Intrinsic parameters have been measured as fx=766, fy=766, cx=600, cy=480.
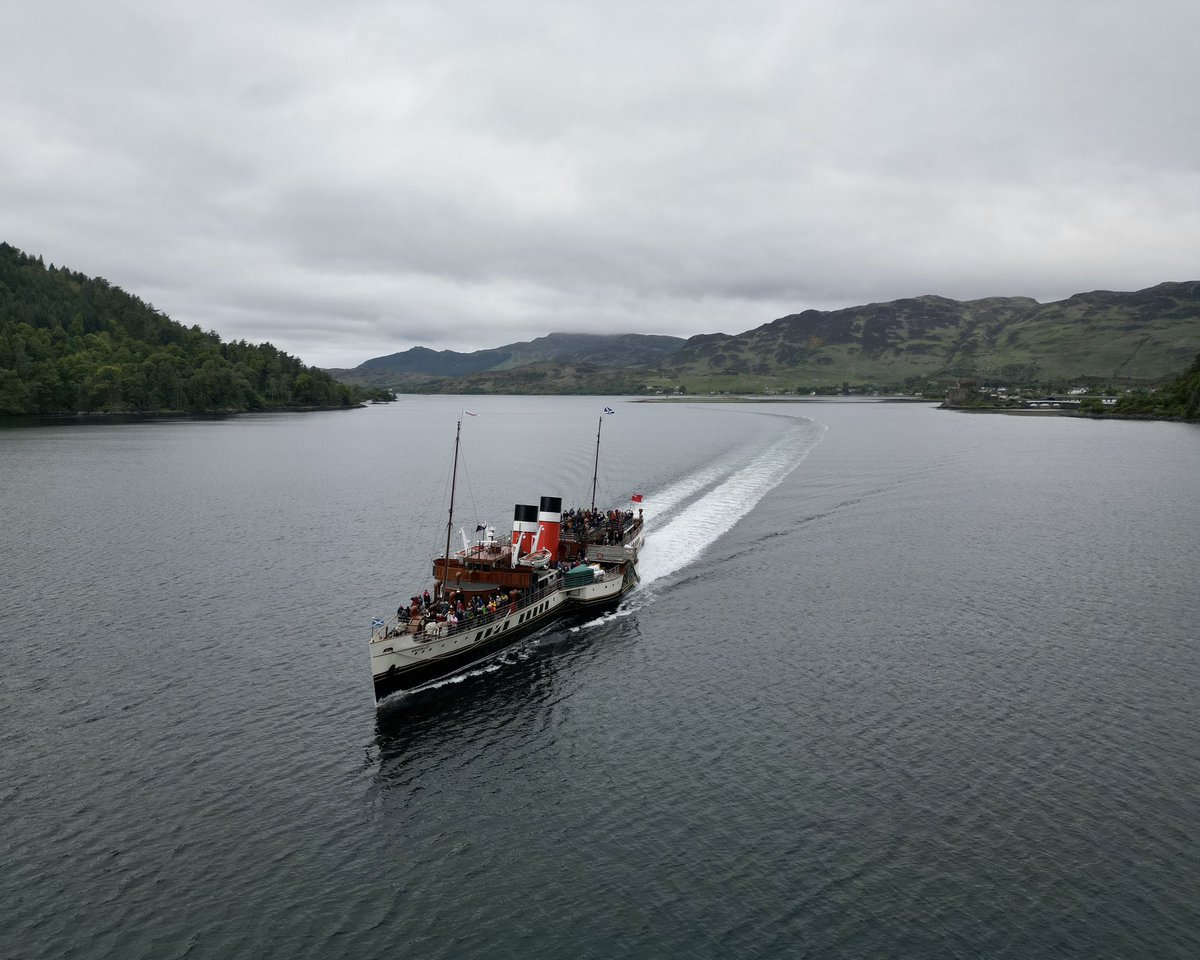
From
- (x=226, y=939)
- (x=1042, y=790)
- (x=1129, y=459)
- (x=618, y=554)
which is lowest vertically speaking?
(x=226, y=939)

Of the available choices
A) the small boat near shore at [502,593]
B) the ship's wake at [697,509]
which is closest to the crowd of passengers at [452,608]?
the small boat near shore at [502,593]

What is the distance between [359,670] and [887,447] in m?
159

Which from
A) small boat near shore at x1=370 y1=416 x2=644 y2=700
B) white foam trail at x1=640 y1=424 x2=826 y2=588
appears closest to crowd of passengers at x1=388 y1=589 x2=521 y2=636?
small boat near shore at x1=370 y1=416 x2=644 y2=700

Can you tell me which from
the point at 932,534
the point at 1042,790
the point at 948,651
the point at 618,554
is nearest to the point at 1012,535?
the point at 932,534

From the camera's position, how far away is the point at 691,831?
34.8 m

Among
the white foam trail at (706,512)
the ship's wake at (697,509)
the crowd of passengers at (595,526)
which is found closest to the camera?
the crowd of passengers at (595,526)

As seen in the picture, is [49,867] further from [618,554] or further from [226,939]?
[618,554]

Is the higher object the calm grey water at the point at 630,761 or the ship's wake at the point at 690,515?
the ship's wake at the point at 690,515

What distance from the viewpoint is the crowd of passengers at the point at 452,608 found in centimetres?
5194

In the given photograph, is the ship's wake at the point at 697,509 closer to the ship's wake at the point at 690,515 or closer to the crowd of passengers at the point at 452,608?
the ship's wake at the point at 690,515

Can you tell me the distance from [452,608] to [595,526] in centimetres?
2992

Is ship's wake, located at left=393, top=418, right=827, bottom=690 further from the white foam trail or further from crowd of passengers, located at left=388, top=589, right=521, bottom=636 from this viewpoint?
crowd of passengers, located at left=388, top=589, right=521, bottom=636

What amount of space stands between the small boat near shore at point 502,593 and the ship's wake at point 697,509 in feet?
8.52

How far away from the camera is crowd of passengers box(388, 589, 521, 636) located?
5194 cm
